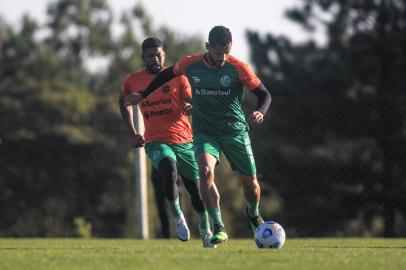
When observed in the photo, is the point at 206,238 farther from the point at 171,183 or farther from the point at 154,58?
the point at 154,58

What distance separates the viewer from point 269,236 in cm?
830

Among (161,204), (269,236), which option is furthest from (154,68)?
(161,204)

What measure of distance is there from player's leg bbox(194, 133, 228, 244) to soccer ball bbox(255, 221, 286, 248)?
323mm

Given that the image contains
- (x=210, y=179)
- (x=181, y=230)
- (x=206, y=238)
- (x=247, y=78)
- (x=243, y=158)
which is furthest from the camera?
(x=181, y=230)

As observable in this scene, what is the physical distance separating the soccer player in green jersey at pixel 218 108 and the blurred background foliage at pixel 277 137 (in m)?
7.06

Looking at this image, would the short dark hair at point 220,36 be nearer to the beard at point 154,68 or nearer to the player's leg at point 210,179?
the player's leg at point 210,179

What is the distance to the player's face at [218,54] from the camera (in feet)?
28.1

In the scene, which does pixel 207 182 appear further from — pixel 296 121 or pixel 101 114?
pixel 101 114

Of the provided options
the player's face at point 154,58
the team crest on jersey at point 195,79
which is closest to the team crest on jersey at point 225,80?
the team crest on jersey at point 195,79

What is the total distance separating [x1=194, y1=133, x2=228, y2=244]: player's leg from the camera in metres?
8.50

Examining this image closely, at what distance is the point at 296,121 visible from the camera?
1856 centimetres

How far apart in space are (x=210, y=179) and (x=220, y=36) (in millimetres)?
1249

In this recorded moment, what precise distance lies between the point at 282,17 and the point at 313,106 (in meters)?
20.8

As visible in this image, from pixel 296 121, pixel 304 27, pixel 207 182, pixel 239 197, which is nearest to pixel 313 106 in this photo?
pixel 296 121
